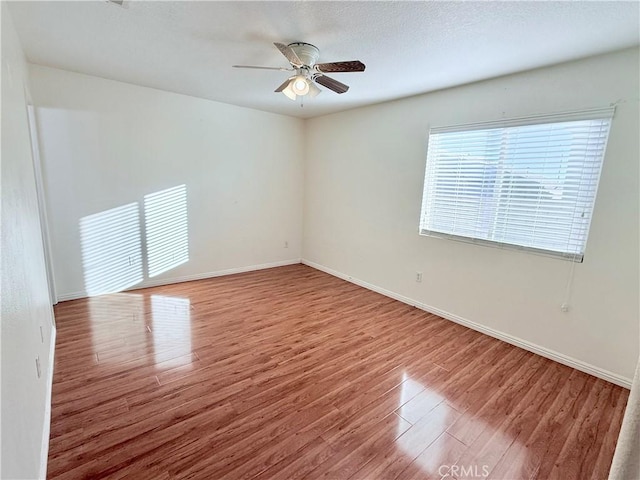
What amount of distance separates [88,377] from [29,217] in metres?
1.19

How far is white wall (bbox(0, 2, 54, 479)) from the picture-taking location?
3.52 feet

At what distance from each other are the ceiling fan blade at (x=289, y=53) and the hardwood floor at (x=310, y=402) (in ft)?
7.66

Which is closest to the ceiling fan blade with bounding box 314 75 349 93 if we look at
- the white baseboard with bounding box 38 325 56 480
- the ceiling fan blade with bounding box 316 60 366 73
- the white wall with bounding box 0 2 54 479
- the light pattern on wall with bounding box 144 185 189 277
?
the ceiling fan blade with bounding box 316 60 366 73

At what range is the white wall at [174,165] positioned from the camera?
3.24m

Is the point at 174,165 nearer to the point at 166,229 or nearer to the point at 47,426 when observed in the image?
the point at 166,229

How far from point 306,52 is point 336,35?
0.85 ft

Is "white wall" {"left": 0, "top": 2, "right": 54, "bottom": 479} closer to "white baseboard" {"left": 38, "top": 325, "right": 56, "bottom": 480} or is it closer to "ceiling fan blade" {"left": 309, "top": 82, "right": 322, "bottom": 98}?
"white baseboard" {"left": 38, "top": 325, "right": 56, "bottom": 480}

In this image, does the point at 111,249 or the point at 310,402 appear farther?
the point at 111,249

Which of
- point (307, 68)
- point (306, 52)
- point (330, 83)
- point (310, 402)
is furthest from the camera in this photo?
point (330, 83)

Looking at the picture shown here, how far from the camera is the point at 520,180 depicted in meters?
2.72

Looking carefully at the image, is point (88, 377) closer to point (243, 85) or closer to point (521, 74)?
point (243, 85)

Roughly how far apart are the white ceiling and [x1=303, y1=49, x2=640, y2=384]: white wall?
0.25 meters

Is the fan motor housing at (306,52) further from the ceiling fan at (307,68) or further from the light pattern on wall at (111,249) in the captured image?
the light pattern on wall at (111,249)

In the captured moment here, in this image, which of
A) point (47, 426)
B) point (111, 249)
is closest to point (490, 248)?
point (47, 426)
